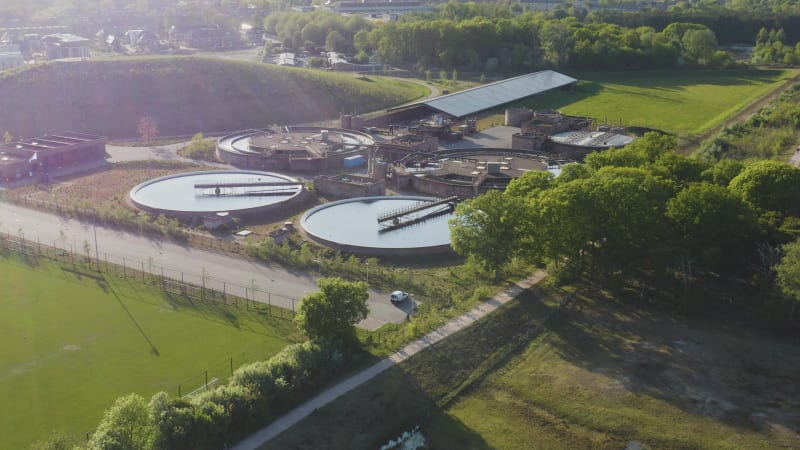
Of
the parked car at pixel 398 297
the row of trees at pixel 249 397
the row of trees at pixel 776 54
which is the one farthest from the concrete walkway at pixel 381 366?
the row of trees at pixel 776 54

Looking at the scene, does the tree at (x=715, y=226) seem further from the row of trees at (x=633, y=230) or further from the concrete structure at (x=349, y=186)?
the concrete structure at (x=349, y=186)

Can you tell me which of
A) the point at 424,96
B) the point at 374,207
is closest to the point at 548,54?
the point at 424,96

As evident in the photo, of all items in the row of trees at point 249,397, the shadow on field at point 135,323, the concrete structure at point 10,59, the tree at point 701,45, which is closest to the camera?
the row of trees at point 249,397

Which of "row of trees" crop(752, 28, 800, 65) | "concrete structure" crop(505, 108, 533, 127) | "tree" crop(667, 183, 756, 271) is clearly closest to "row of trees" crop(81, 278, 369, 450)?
"tree" crop(667, 183, 756, 271)

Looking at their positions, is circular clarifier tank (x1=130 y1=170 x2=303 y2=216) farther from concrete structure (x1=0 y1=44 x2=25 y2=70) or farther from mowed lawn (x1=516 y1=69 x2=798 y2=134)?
concrete structure (x1=0 y1=44 x2=25 y2=70)

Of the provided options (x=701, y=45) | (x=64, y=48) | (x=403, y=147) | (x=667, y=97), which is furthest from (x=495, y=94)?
(x=64, y=48)

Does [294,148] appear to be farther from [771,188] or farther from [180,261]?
[771,188]

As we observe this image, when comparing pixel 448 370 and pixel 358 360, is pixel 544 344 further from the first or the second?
pixel 358 360
